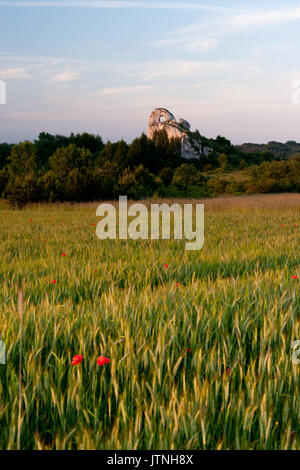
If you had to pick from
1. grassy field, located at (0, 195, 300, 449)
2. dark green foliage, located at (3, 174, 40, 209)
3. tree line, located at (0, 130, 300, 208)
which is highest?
tree line, located at (0, 130, 300, 208)

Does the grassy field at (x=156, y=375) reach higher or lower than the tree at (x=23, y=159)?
lower

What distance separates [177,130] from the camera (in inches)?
4599

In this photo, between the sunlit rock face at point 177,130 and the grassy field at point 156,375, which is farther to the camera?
the sunlit rock face at point 177,130

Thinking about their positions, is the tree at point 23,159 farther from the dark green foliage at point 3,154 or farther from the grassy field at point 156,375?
the grassy field at point 156,375

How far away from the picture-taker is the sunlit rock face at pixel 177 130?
9519 centimetres

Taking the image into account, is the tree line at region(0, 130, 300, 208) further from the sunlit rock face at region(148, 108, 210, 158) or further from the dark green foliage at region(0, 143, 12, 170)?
the sunlit rock face at region(148, 108, 210, 158)

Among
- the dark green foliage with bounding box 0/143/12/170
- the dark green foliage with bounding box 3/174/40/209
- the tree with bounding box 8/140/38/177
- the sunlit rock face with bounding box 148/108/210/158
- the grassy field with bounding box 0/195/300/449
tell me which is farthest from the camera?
the sunlit rock face with bounding box 148/108/210/158

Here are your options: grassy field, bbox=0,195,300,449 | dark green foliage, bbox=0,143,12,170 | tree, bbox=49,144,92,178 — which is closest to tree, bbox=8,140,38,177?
tree, bbox=49,144,92,178

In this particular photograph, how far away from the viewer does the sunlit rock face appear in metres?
95.2

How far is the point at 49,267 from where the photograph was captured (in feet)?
17.1

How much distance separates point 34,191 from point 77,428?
27272 millimetres

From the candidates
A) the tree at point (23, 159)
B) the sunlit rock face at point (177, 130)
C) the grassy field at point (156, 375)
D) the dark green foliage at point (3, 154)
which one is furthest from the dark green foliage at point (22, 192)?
the sunlit rock face at point (177, 130)

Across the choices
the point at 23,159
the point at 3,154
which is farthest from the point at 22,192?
the point at 3,154
